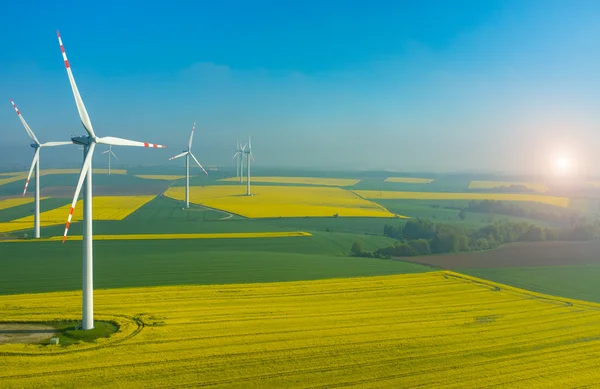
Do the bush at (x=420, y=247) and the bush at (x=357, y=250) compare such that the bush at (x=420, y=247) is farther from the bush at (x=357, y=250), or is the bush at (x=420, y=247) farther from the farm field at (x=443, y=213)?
the farm field at (x=443, y=213)

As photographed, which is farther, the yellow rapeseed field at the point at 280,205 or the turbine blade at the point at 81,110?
the yellow rapeseed field at the point at 280,205

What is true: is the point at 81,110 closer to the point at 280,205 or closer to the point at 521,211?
the point at 280,205

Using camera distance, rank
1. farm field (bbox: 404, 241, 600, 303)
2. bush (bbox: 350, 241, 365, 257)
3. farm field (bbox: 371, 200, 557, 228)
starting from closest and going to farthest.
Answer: farm field (bbox: 404, 241, 600, 303) < bush (bbox: 350, 241, 365, 257) < farm field (bbox: 371, 200, 557, 228)

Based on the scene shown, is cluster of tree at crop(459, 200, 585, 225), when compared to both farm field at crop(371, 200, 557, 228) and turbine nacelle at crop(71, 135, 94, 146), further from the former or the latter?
turbine nacelle at crop(71, 135, 94, 146)

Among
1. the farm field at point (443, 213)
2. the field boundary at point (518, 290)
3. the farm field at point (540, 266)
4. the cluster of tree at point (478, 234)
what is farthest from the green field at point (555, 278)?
the farm field at point (443, 213)

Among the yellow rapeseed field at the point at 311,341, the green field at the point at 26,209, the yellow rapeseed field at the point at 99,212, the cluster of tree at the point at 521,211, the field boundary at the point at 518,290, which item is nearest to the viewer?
the yellow rapeseed field at the point at 311,341

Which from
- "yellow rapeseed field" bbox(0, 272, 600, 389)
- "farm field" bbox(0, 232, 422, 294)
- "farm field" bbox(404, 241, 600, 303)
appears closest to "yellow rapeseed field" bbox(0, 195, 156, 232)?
"farm field" bbox(0, 232, 422, 294)
